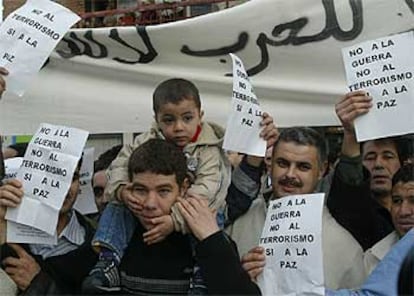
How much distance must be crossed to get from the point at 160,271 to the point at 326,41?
123 centimetres

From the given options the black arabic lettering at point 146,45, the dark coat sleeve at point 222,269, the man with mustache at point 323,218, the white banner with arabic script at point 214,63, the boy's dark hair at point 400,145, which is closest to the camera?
the dark coat sleeve at point 222,269

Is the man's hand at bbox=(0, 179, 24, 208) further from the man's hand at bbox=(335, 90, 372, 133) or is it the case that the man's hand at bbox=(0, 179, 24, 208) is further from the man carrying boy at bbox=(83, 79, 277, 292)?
the man's hand at bbox=(335, 90, 372, 133)

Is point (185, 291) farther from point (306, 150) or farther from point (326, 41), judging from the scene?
point (326, 41)

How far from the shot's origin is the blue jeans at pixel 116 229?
8.50 feet

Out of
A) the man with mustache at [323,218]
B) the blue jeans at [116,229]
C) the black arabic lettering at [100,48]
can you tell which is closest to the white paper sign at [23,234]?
the blue jeans at [116,229]

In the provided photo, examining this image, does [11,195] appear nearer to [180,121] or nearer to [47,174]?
[47,174]

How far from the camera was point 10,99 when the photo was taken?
355cm

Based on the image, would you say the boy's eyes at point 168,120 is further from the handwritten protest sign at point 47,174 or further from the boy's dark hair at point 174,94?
the handwritten protest sign at point 47,174

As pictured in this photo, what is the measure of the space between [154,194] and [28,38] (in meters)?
0.89

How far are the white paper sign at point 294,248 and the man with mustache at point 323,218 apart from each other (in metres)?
0.05

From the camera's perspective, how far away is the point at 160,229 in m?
2.52

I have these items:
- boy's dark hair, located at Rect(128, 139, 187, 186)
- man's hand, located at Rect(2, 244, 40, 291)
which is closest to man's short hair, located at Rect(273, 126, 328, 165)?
boy's dark hair, located at Rect(128, 139, 187, 186)

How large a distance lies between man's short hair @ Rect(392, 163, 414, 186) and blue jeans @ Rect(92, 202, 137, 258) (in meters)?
0.94

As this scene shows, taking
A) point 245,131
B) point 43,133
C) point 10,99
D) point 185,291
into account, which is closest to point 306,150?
point 245,131
